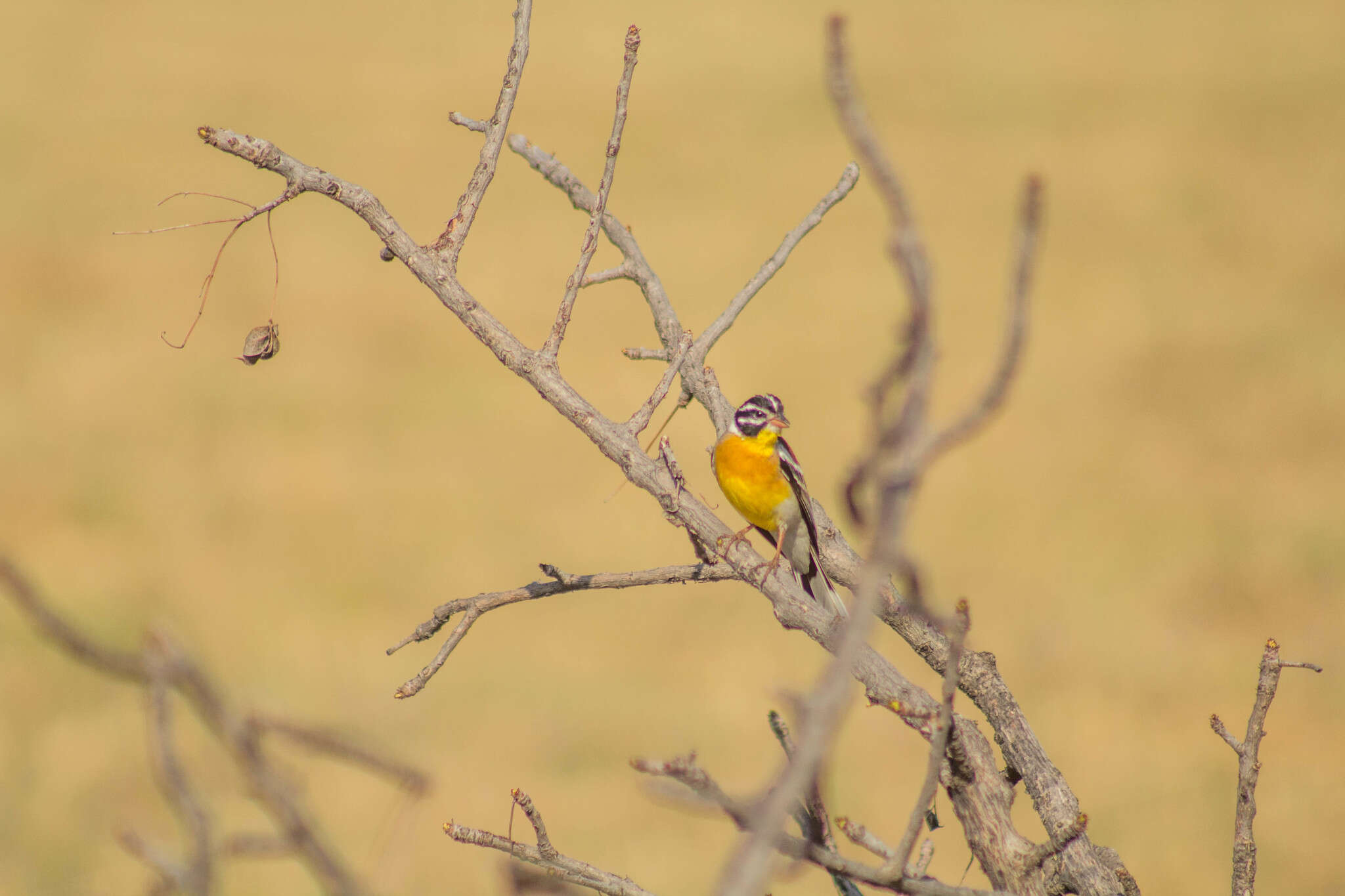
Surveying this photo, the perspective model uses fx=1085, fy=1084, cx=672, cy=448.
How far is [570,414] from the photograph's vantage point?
8.86 feet

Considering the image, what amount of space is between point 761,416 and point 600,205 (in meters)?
3.28

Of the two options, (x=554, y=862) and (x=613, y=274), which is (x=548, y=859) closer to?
(x=554, y=862)

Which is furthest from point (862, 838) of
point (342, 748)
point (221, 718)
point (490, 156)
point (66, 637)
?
point (490, 156)

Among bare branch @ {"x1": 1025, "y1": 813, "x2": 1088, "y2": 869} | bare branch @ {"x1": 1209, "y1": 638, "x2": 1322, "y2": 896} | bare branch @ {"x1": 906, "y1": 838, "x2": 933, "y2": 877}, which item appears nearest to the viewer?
bare branch @ {"x1": 906, "y1": 838, "x2": 933, "y2": 877}

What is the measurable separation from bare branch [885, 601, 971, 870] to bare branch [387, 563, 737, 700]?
1.08m

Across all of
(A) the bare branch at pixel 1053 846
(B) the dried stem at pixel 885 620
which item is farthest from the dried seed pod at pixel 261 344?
(A) the bare branch at pixel 1053 846

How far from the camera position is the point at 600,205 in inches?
117

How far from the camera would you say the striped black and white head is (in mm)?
6082

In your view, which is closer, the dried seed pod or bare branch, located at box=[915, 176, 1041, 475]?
bare branch, located at box=[915, 176, 1041, 475]

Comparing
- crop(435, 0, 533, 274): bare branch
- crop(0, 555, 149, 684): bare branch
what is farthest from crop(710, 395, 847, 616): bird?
crop(0, 555, 149, 684): bare branch

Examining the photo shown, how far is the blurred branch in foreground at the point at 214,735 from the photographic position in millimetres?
925

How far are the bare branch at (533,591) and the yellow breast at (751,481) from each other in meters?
Answer: 2.69

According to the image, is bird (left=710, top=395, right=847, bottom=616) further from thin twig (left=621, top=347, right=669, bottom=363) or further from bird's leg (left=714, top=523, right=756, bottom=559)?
bird's leg (left=714, top=523, right=756, bottom=559)

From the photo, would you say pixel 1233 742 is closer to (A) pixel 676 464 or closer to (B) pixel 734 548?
(B) pixel 734 548
